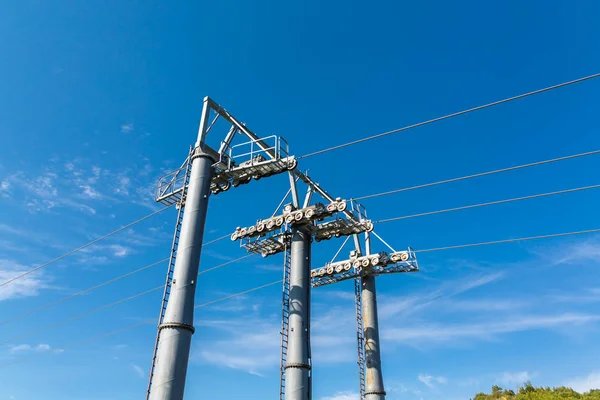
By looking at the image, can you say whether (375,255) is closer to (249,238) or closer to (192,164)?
(249,238)

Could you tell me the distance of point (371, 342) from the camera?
31.0 metres

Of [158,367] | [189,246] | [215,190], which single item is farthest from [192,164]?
[158,367]

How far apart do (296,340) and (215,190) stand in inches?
364

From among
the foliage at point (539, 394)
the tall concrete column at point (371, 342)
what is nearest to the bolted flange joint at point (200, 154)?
the tall concrete column at point (371, 342)

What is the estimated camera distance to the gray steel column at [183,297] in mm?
Result: 15102

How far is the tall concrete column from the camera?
29438 mm

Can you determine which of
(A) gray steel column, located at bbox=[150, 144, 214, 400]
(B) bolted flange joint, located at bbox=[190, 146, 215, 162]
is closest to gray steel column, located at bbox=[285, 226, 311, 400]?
(A) gray steel column, located at bbox=[150, 144, 214, 400]

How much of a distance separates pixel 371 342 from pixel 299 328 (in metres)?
9.77

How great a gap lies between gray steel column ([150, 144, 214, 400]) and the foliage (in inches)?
2240

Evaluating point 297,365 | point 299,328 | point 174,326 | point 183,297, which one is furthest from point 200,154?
point 297,365

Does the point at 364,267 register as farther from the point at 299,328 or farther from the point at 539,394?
→ the point at 539,394

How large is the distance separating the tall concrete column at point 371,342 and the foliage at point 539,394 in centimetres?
3871

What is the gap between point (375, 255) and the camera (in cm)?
3238

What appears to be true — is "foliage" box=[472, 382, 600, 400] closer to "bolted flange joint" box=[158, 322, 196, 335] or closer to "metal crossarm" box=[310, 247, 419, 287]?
"metal crossarm" box=[310, 247, 419, 287]
